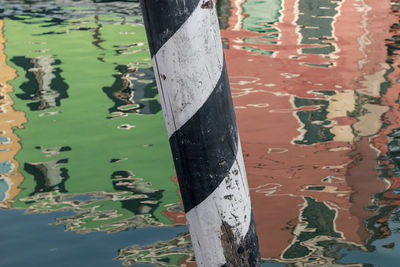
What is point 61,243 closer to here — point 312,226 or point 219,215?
point 312,226

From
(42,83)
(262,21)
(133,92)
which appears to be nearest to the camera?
(133,92)

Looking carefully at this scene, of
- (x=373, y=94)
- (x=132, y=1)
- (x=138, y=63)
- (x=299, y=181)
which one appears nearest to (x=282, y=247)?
(x=299, y=181)

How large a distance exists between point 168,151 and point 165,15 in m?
3.03

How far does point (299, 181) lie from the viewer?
3883 millimetres

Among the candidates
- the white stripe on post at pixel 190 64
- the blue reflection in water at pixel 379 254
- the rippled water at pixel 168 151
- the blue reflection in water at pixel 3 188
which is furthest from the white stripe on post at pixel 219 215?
the blue reflection in water at pixel 3 188

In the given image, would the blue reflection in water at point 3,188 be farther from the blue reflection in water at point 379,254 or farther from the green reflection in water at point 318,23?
the green reflection in water at point 318,23

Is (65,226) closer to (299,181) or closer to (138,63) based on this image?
(299,181)

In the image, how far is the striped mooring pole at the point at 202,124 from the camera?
1555mm

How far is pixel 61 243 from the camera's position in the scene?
10.6ft

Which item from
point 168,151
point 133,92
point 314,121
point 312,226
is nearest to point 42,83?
point 133,92

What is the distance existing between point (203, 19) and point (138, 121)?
3846 mm

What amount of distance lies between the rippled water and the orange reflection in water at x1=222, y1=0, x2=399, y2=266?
0.04 feet

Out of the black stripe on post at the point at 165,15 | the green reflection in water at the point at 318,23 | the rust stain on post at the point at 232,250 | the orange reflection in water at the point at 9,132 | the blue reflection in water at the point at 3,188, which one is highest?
the black stripe on post at the point at 165,15

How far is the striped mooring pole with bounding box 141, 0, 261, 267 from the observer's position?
1555 mm
